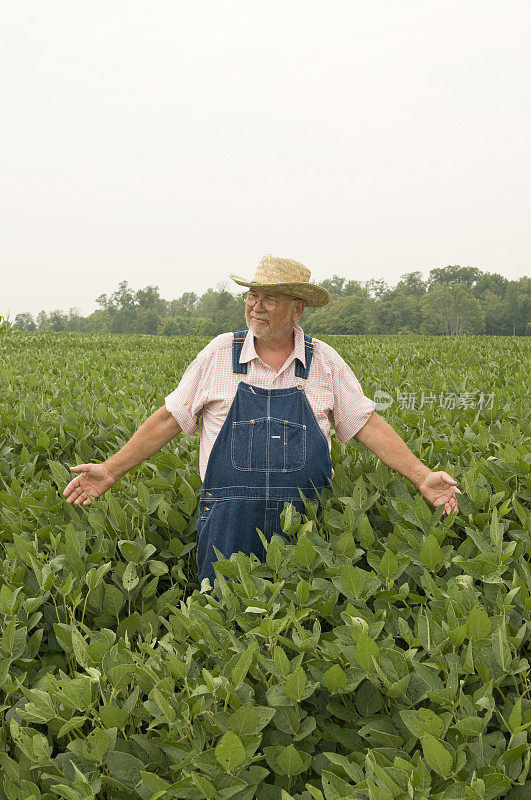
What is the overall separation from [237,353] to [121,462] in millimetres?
782

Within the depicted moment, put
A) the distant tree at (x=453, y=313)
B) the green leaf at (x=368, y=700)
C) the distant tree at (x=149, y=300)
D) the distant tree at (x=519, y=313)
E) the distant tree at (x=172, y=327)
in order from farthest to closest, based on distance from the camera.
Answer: the distant tree at (x=149, y=300) < the distant tree at (x=519, y=313) < the distant tree at (x=453, y=313) < the distant tree at (x=172, y=327) < the green leaf at (x=368, y=700)

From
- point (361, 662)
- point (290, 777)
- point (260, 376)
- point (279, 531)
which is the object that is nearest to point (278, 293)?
point (260, 376)

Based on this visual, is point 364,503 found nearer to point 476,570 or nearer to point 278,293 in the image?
point 476,570

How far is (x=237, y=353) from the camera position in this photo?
3150mm

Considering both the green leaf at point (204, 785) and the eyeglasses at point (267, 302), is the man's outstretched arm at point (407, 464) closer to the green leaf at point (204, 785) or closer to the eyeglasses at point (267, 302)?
the eyeglasses at point (267, 302)

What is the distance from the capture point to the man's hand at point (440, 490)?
2779mm

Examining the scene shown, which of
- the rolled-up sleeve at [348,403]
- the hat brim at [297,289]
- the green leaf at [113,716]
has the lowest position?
the green leaf at [113,716]

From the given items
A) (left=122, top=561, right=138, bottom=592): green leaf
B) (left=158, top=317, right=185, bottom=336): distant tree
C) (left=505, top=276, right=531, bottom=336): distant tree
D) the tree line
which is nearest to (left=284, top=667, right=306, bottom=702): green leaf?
(left=122, top=561, right=138, bottom=592): green leaf

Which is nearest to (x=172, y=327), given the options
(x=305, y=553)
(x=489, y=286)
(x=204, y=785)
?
(x=489, y=286)

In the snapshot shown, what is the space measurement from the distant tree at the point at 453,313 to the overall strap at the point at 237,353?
310ft

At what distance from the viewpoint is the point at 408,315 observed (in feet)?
329

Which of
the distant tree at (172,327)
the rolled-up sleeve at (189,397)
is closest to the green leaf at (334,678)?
the rolled-up sleeve at (189,397)

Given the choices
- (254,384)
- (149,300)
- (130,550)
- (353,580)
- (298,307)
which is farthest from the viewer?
(149,300)

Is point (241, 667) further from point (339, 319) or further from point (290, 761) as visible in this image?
point (339, 319)
